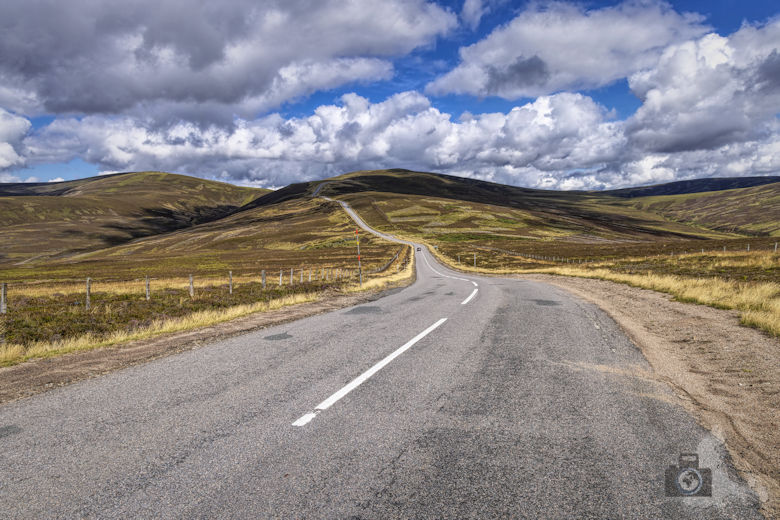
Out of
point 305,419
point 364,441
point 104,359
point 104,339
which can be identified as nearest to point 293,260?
point 104,339

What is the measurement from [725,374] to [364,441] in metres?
5.58

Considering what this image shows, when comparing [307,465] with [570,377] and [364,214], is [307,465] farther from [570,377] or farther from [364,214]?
[364,214]

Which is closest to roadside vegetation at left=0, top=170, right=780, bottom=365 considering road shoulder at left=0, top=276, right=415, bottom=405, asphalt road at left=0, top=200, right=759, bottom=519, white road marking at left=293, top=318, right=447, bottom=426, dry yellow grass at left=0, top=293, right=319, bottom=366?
dry yellow grass at left=0, top=293, right=319, bottom=366

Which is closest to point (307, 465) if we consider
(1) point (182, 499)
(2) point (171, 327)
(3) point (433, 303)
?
(1) point (182, 499)

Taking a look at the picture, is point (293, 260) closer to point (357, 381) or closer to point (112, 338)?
point (112, 338)

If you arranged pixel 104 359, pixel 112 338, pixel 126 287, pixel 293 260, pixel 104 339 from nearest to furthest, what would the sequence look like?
pixel 104 359 → pixel 112 338 → pixel 104 339 → pixel 126 287 → pixel 293 260

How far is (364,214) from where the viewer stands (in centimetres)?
15425

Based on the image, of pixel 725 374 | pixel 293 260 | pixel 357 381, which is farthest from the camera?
pixel 293 260

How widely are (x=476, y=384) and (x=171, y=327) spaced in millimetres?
8982

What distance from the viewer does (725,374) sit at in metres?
5.76

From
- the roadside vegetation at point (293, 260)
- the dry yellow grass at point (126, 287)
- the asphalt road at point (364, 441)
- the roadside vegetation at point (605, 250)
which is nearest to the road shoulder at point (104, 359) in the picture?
the asphalt road at point (364, 441)

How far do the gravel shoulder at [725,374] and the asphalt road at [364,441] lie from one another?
0.71 feet

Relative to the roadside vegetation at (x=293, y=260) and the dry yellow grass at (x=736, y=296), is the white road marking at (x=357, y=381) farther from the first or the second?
the dry yellow grass at (x=736, y=296)

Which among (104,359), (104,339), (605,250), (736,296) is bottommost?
(605,250)
